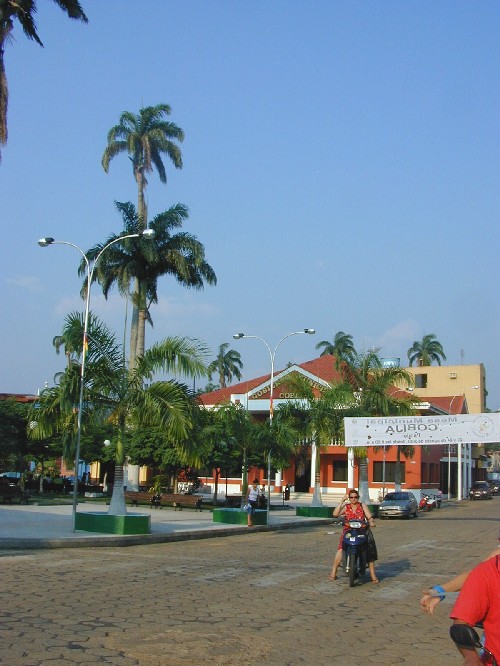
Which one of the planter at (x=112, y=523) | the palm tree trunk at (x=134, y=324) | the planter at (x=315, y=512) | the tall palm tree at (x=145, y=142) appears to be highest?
the tall palm tree at (x=145, y=142)

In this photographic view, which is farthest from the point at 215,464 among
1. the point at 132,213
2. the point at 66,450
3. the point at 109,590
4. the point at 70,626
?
the point at 70,626

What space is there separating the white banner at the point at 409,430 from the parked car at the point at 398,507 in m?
5.55

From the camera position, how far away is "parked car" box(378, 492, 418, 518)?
129 feet

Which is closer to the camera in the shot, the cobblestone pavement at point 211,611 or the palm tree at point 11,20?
the cobblestone pavement at point 211,611

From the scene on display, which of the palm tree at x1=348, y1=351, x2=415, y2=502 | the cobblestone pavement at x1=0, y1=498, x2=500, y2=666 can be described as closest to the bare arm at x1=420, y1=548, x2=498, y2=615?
the cobblestone pavement at x1=0, y1=498, x2=500, y2=666

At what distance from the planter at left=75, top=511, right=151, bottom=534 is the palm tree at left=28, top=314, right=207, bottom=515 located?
17.6 inches

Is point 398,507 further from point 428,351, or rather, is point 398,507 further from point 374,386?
point 428,351

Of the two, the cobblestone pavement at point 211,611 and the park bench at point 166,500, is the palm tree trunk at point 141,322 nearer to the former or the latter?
the park bench at point 166,500

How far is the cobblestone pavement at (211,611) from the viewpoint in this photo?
761 centimetres

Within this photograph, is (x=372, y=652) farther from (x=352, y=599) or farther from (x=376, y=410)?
(x=376, y=410)

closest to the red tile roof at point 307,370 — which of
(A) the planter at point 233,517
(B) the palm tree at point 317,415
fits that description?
(B) the palm tree at point 317,415

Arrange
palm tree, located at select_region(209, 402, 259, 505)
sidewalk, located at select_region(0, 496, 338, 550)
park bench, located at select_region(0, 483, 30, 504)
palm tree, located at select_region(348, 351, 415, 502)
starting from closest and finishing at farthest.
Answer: sidewalk, located at select_region(0, 496, 338, 550), palm tree, located at select_region(209, 402, 259, 505), park bench, located at select_region(0, 483, 30, 504), palm tree, located at select_region(348, 351, 415, 502)

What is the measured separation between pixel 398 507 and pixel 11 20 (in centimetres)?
2852

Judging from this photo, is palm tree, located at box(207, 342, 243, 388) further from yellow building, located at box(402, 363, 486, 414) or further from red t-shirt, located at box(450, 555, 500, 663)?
red t-shirt, located at box(450, 555, 500, 663)
